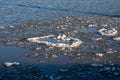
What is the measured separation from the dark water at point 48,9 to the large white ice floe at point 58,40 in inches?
110

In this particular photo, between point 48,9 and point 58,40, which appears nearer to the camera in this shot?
point 58,40

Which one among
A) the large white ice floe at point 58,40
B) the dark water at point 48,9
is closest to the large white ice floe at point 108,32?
the large white ice floe at point 58,40

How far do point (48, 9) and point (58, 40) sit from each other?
19.2 ft

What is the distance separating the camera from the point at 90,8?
16.5 meters

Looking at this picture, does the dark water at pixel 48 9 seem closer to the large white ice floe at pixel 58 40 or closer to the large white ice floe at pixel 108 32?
the large white ice floe at pixel 58 40

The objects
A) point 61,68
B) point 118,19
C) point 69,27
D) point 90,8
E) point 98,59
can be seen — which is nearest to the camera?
point 61,68

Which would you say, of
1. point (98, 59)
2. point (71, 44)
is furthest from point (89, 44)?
point (98, 59)

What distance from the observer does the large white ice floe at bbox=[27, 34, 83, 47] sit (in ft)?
34.0

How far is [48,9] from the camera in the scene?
16.5m

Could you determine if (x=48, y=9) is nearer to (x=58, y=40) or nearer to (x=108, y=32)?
(x=108, y=32)

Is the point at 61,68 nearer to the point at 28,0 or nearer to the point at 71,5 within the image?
the point at 71,5

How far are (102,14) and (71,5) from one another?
8.73ft

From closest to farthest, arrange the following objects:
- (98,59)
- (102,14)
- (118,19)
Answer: (98,59)
(118,19)
(102,14)

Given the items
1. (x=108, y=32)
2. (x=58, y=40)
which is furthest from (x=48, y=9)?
(x=58, y=40)
